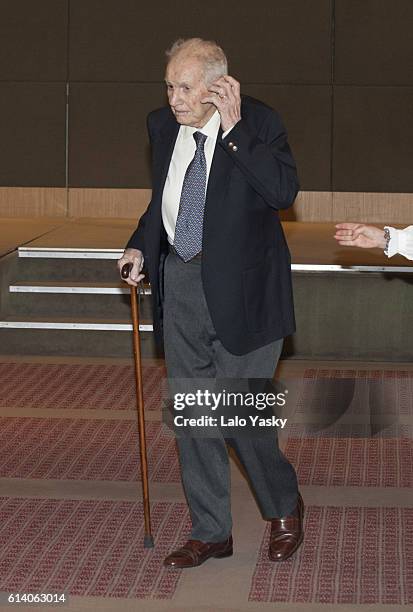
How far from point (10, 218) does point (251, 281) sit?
5881mm

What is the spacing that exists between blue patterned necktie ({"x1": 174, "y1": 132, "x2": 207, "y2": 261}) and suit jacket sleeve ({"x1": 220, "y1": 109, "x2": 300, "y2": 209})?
14 cm

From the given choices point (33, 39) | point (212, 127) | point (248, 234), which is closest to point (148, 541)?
point (248, 234)

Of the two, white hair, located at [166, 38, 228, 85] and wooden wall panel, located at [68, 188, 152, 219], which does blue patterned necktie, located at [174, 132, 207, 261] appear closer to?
white hair, located at [166, 38, 228, 85]

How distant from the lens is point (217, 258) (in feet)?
11.5

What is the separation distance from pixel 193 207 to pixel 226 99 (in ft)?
1.11

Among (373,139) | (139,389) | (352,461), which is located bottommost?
(352,461)

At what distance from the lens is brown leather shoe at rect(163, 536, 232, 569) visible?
3.71 m

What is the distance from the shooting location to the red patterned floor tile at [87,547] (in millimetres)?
3582

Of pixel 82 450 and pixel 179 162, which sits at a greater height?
pixel 179 162

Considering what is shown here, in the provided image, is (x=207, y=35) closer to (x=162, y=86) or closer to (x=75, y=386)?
(x=162, y=86)

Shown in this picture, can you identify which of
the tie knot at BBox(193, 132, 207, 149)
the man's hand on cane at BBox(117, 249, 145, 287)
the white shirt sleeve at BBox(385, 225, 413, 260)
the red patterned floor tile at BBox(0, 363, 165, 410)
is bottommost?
the red patterned floor tile at BBox(0, 363, 165, 410)

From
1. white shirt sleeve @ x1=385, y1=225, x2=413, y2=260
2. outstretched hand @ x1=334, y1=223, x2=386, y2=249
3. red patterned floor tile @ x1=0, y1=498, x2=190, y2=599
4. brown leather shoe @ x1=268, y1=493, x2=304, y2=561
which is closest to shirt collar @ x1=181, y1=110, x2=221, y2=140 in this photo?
outstretched hand @ x1=334, y1=223, x2=386, y2=249

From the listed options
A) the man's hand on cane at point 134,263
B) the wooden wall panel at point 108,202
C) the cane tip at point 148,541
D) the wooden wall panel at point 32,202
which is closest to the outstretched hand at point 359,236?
the man's hand on cane at point 134,263

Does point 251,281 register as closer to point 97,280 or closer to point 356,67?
point 97,280
